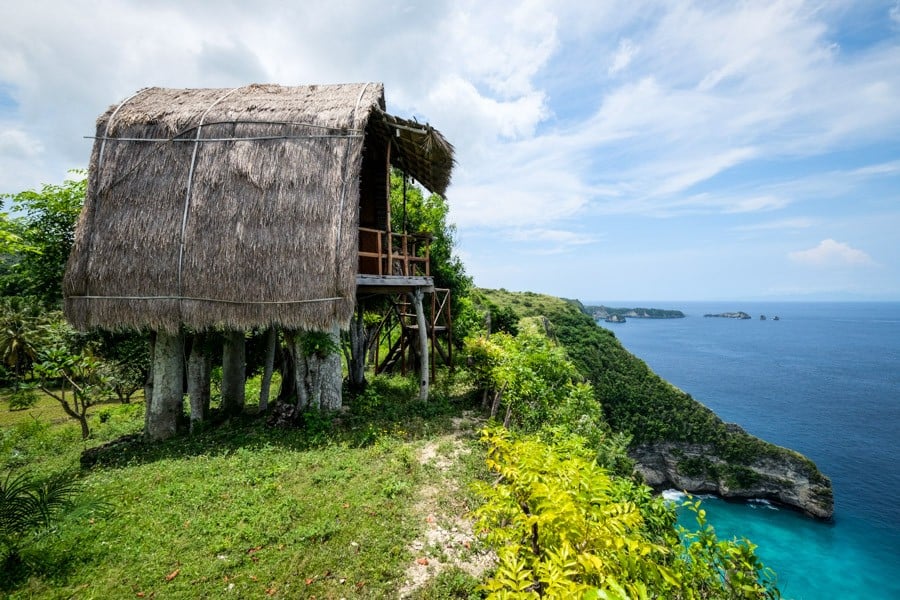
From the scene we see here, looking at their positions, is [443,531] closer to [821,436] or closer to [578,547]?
[578,547]

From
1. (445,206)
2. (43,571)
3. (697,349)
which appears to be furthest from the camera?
(697,349)

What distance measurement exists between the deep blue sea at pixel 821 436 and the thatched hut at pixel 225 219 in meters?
8.91

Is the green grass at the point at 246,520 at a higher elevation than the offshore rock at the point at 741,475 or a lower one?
higher

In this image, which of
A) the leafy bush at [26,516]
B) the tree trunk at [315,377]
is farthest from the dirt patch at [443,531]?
the leafy bush at [26,516]

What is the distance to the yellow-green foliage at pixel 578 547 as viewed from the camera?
260cm

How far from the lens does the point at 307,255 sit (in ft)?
27.7

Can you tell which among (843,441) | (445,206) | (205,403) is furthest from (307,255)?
(843,441)

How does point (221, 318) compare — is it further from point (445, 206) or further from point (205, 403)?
point (445, 206)

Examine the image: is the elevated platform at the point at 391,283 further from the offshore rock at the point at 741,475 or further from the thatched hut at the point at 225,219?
the offshore rock at the point at 741,475

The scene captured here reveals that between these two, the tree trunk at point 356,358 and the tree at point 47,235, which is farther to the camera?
the tree trunk at point 356,358

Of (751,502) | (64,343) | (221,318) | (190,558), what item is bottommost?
(751,502)

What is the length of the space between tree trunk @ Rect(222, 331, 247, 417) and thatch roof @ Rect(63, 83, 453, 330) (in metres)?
2.40

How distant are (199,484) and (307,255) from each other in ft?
15.0

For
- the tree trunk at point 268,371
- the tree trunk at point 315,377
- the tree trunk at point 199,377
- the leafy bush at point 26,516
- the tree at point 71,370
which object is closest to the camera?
the leafy bush at point 26,516
